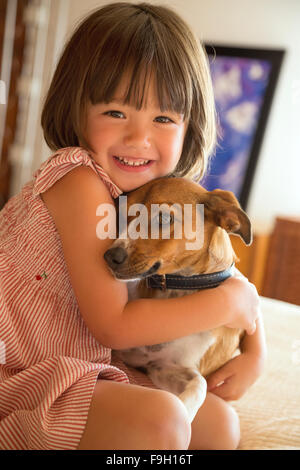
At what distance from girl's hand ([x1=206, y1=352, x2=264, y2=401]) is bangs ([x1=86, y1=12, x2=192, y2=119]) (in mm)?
651

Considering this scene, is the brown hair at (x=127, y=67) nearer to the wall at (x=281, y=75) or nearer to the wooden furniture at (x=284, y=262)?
the wooden furniture at (x=284, y=262)

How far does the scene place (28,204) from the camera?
3.80ft

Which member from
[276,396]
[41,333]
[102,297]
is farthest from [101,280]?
[276,396]

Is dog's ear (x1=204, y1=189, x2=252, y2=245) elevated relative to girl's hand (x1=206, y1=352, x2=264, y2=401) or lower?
elevated

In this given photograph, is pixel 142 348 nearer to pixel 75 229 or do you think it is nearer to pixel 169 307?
pixel 169 307

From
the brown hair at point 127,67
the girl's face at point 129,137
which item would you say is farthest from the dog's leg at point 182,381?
the brown hair at point 127,67

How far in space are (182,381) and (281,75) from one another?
3302mm

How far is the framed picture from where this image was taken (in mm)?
3895

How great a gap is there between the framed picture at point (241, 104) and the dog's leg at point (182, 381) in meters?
2.85

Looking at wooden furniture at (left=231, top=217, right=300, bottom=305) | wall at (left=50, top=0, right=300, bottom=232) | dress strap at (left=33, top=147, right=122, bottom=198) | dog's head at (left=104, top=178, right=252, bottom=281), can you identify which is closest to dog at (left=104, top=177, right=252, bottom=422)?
dog's head at (left=104, top=178, right=252, bottom=281)

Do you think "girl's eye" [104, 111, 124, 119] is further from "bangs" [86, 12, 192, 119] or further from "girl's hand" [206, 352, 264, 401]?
"girl's hand" [206, 352, 264, 401]

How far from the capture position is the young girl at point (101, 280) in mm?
866

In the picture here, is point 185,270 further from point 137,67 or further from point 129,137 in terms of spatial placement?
point 137,67
